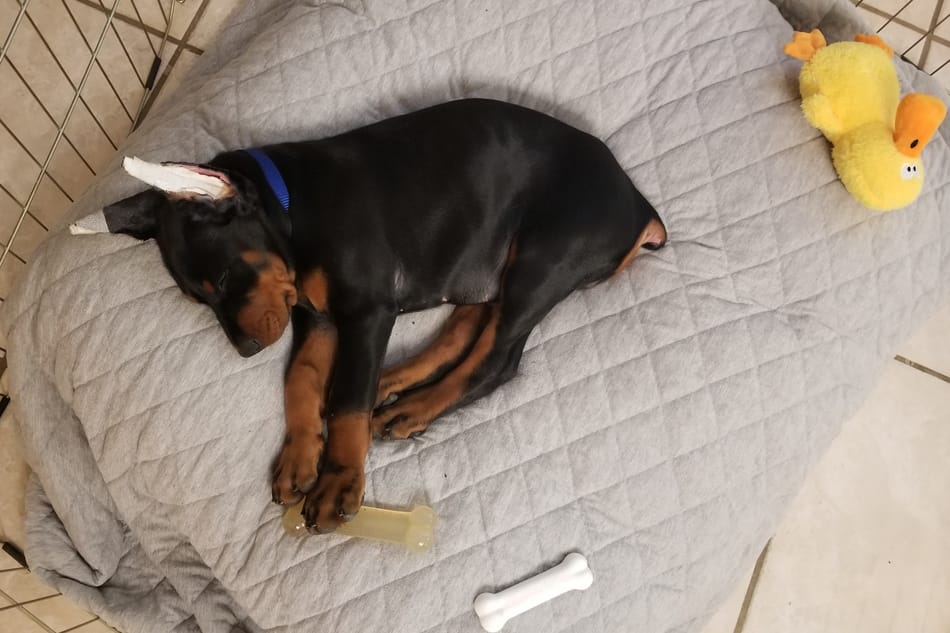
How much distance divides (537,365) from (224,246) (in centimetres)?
71

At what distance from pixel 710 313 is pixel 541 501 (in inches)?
22.5

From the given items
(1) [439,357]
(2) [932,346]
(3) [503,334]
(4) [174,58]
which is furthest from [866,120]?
(4) [174,58]

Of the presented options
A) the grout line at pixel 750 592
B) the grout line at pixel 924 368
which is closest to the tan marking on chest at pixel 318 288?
the grout line at pixel 750 592

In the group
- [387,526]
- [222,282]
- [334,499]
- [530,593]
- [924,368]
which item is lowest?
[924,368]

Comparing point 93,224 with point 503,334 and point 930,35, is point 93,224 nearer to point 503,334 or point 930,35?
point 503,334

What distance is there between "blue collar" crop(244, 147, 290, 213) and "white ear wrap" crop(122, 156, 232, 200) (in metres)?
0.12

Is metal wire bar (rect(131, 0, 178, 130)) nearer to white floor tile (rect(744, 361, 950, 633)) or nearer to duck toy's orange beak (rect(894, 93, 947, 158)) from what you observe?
duck toy's orange beak (rect(894, 93, 947, 158))

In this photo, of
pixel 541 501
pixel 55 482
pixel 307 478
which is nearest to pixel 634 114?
pixel 541 501

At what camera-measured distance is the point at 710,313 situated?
5.74 feet

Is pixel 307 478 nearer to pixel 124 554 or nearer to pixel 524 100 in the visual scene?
pixel 124 554

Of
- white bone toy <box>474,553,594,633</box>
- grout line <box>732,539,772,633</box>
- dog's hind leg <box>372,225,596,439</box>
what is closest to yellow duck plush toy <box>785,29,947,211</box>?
dog's hind leg <box>372,225,596,439</box>

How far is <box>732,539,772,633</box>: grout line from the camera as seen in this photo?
2031mm

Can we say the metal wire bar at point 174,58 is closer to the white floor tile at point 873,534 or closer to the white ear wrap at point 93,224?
the white ear wrap at point 93,224

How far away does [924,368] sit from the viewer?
220 cm
